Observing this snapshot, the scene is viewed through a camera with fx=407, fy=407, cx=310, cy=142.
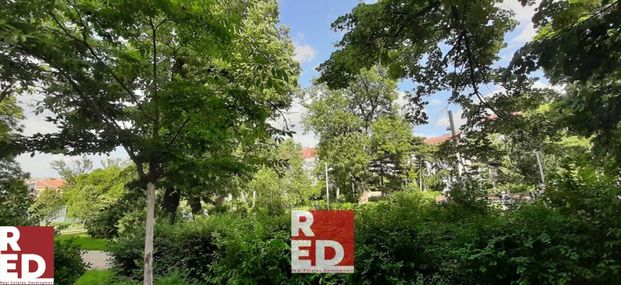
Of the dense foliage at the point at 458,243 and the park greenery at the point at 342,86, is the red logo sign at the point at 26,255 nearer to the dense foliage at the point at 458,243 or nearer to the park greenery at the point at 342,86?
the park greenery at the point at 342,86

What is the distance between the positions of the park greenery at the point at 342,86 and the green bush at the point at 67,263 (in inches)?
1.1

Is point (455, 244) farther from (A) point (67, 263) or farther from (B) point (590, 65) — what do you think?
(A) point (67, 263)

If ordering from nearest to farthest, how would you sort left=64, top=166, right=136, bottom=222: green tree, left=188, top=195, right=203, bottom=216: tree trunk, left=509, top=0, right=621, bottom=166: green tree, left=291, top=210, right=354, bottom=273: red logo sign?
left=509, top=0, right=621, bottom=166: green tree
left=291, top=210, right=354, bottom=273: red logo sign
left=188, top=195, right=203, bottom=216: tree trunk
left=64, top=166, right=136, bottom=222: green tree

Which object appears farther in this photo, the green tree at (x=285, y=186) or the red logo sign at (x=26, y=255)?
the green tree at (x=285, y=186)

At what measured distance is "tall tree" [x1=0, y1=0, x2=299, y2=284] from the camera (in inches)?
147

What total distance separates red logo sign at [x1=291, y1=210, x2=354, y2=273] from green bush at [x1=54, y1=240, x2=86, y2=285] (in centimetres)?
329

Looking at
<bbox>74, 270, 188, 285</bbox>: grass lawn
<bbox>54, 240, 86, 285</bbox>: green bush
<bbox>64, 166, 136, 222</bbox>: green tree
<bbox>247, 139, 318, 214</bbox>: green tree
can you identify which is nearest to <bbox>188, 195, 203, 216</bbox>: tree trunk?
<bbox>247, 139, 318, 214</bbox>: green tree

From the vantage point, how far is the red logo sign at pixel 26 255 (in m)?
4.70

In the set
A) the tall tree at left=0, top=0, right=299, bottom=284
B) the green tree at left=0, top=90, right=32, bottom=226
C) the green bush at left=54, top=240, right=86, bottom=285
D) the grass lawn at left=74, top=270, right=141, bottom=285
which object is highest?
the tall tree at left=0, top=0, right=299, bottom=284

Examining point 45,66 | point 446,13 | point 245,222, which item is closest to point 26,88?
point 45,66

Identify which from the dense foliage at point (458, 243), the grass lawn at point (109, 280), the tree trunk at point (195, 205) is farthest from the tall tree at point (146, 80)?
the tree trunk at point (195, 205)

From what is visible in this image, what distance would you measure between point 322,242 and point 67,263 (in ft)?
12.5

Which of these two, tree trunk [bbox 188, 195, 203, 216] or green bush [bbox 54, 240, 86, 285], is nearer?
green bush [bbox 54, 240, 86, 285]

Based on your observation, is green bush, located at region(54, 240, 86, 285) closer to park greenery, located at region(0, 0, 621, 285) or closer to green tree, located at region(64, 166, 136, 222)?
park greenery, located at region(0, 0, 621, 285)
